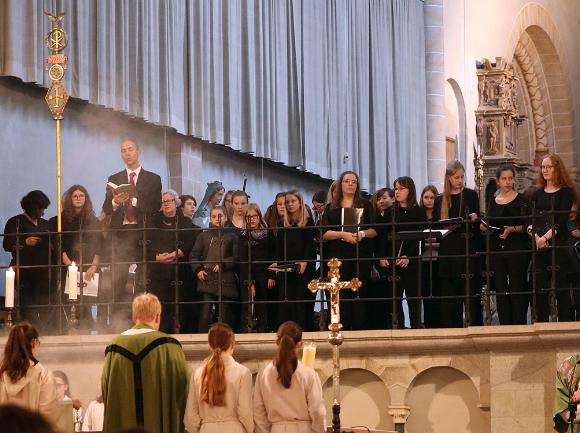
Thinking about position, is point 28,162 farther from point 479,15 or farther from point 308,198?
point 479,15

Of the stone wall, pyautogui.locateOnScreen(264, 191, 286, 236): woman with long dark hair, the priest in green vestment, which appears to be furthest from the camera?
pyautogui.locateOnScreen(264, 191, 286, 236): woman with long dark hair

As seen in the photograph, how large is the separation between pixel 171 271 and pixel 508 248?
2.87 meters

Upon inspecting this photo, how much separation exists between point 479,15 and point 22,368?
892 inches

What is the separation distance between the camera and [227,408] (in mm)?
9445

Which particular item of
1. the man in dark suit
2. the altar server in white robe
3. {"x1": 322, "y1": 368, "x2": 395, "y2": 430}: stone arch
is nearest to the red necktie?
the man in dark suit

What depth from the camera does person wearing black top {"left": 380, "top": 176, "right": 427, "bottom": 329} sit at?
1197 cm

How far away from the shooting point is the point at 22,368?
29.1ft

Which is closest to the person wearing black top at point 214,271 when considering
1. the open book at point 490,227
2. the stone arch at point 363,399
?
the stone arch at point 363,399

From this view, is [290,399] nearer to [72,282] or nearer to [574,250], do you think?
[72,282]

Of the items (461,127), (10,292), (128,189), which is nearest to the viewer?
(10,292)

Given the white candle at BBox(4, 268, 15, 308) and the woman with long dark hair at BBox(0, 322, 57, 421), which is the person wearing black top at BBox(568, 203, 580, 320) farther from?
the woman with long dark hair at BBox(0, 322, 57, 421)

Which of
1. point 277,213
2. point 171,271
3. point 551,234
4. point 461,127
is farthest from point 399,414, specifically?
point 461,127

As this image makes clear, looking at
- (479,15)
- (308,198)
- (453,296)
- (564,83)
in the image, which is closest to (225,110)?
(308,198)

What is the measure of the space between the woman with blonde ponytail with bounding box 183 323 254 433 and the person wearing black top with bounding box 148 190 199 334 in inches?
99.3
